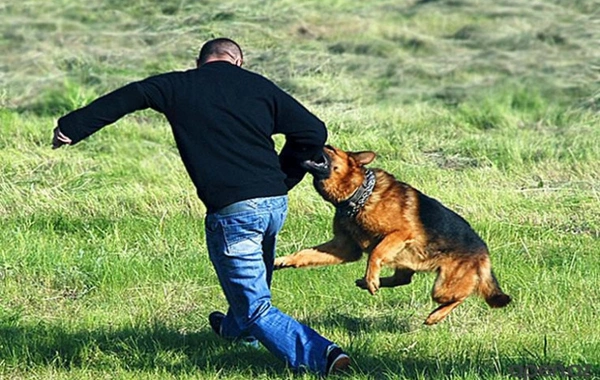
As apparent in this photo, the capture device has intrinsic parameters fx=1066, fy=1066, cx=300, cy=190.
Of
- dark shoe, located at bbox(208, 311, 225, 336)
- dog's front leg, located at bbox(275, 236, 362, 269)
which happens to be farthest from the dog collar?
dark shoe, located at bbox(208, 311, 225, 336)

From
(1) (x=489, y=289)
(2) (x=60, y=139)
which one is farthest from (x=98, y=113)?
(1) (x=489, y=289)

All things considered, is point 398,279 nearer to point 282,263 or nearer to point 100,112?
point 282,263

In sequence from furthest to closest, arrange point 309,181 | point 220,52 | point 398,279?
point 309,181, point 398,279, point 220,52

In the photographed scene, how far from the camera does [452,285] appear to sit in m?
6.11

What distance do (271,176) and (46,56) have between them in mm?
12087

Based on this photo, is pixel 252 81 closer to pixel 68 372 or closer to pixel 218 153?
pixel 218 153

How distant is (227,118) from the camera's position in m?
5.07

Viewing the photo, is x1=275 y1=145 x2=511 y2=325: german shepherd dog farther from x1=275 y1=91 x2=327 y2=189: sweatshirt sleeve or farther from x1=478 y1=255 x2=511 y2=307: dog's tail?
x1=275 y1=91 x2=327 y2=189: sweatshirt sleeve

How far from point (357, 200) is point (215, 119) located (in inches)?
49.7

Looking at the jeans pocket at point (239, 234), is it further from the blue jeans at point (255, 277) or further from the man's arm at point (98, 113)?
the man's arm at point (98, 113)

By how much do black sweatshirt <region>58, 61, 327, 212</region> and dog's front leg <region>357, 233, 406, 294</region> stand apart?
91cm

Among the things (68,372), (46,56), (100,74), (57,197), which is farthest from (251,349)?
(46,56)

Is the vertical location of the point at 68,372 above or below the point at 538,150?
above

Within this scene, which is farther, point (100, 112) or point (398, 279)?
point (398, 279)
